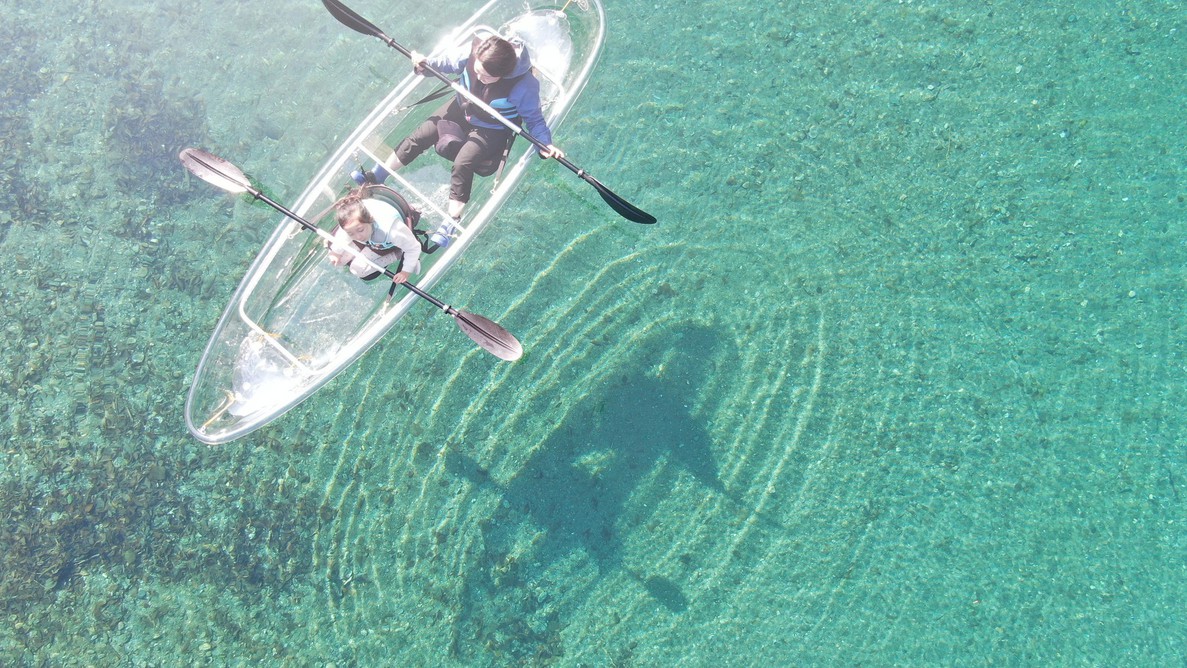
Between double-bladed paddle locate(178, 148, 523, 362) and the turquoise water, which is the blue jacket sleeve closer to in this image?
the turquoise water

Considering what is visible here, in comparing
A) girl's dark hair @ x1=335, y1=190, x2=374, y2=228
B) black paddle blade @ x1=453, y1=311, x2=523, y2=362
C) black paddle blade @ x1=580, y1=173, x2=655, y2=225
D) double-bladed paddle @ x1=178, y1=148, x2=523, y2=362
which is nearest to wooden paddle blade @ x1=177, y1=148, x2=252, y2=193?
double-bladed paddle @ x1=178, y1=148, x2=523, y2=362

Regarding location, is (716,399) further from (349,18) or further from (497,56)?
(349,18)

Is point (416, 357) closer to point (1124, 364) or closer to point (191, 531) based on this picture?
point (191, 531)

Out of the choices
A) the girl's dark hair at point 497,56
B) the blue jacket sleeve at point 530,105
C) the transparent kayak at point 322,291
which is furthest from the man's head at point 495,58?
the transparent kayak at point 322,291

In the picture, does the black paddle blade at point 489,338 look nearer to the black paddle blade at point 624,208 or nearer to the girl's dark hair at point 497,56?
the black paddle blade at point 624,208

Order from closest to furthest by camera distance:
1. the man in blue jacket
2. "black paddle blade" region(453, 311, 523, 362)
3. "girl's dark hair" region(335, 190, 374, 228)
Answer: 1. "girl's dark hair" region(335, 190, 374, 228)
2. the man in blue jacket
3. "black paddle blade" region(453, 311, 523, 362)
